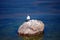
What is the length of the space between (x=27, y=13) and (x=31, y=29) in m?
0.92

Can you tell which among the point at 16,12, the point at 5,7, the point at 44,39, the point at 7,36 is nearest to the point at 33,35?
the point at 44,39

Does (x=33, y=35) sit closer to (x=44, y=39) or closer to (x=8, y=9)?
(x=44, y=39)

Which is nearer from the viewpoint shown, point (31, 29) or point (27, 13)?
point (31, 29)

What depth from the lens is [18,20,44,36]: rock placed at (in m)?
3.83

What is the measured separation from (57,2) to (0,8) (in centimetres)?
159

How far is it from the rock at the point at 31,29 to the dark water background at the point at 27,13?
13 cm

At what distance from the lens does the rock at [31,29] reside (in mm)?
3832

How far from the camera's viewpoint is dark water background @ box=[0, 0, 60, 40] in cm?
387

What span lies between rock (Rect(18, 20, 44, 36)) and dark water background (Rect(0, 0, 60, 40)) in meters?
0.13

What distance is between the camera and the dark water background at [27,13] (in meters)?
3.87

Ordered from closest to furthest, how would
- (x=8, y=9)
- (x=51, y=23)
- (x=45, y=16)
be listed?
(x=51, y=23) → (x=45, y=16) → (x=8, y=9)

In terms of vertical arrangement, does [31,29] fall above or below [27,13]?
below

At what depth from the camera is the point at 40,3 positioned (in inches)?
199

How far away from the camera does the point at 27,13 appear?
4.69 m
